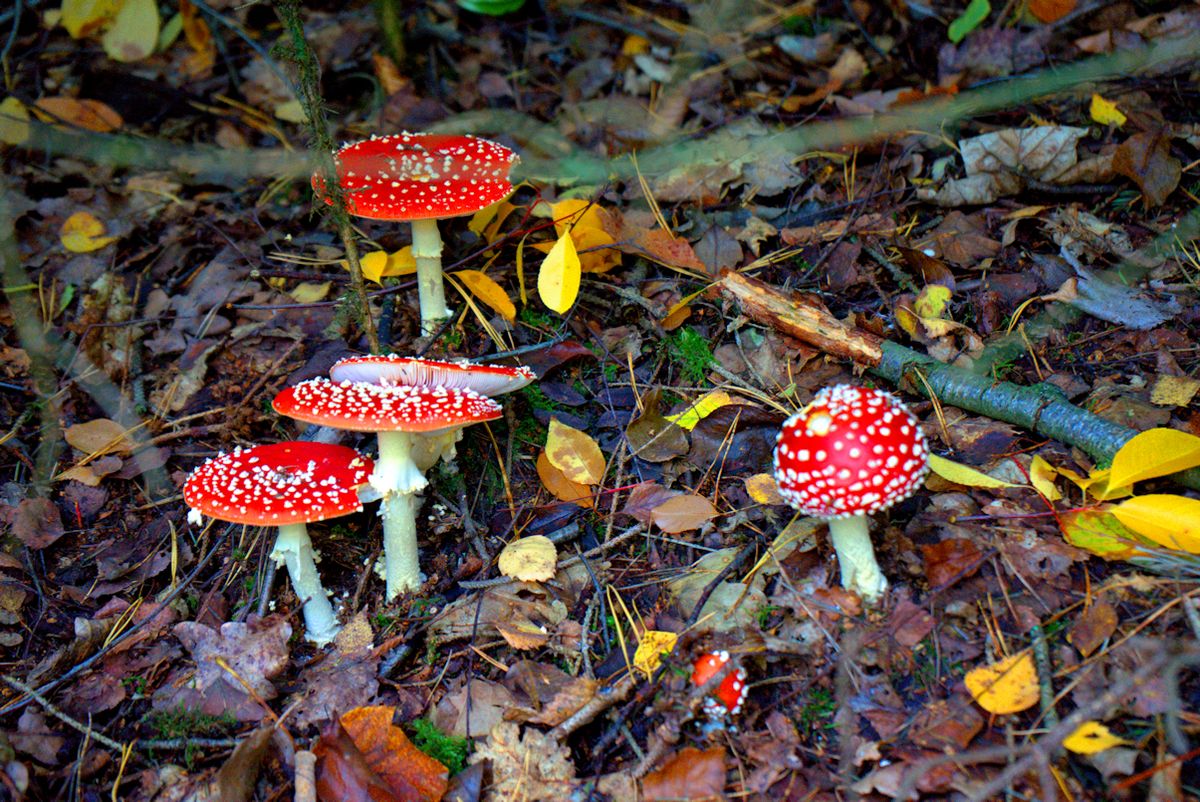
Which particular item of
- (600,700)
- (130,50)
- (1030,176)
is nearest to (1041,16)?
(1030,176)

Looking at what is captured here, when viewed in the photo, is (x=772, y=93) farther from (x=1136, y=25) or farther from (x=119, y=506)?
(x=119, y=506)

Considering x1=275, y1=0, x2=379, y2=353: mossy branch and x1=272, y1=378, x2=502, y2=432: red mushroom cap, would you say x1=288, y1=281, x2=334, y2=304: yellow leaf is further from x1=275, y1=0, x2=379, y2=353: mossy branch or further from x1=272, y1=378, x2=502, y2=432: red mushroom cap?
x1=272, y1=378, x2=502, y2=432: red mushroom cap

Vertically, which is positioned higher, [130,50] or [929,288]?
[130,50]

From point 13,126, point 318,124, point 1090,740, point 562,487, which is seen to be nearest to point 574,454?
point 562,487

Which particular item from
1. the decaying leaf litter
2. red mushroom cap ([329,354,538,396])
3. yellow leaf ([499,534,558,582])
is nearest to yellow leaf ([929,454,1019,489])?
the decaying leaf litter

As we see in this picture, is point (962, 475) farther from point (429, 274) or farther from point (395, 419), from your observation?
point (429, 274)

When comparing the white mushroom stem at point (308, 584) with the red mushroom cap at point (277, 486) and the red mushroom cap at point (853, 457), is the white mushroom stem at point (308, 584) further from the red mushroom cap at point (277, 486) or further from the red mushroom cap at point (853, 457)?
the red mushroom cap at point (853, 457)
